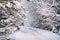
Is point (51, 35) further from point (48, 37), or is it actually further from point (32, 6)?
point (32, 6)

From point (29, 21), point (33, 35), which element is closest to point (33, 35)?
point (33, 35)

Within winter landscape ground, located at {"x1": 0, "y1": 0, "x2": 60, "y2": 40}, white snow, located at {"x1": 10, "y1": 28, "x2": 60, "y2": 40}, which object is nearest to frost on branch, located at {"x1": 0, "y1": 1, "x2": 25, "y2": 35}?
winter landscape ground, located at {"x1": 0, "y1": 0, "x2": 60, "y2": 40}

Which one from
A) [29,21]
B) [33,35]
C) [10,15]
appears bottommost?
[33,35]

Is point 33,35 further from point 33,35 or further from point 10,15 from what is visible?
point 10,15

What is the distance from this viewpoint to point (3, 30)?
3.93 metres

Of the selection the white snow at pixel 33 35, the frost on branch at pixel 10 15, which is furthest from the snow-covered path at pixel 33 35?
the frost on branch at pixel 10 15

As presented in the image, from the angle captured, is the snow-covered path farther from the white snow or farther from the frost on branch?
the frost on branch

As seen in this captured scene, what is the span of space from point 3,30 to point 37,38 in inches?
51.0

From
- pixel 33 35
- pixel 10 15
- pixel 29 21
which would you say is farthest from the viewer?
pixel 29 21

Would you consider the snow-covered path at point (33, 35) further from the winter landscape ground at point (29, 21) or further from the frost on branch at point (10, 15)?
the frost on branch at point (10, 15)

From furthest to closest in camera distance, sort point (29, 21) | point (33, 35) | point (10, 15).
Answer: point (29, 21)
point (33, 35)
point (10, 15)

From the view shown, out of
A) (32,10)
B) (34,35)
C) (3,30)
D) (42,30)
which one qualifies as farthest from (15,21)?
(32,10)

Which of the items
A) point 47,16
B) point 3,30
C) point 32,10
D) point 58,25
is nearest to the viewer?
point 3,30

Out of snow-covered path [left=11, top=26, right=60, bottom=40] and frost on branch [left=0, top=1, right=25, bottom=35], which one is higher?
frost on branch [left=0, top=1, right=25, bottom=35]
